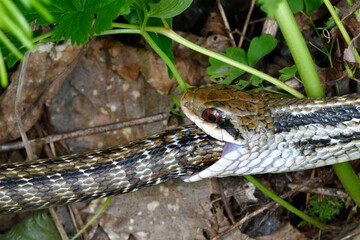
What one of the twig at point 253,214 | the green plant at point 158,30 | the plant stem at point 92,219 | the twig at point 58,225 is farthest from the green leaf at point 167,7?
the twig at point 58,225

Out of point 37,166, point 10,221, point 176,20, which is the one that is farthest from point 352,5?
point 10,221

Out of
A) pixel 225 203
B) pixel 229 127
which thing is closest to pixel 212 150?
pixel 229 127

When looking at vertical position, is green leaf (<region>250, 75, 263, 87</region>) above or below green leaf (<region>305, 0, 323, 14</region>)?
below

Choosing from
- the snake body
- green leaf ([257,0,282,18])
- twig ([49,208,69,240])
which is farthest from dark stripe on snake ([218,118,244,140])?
twig ([49,208,69,240])

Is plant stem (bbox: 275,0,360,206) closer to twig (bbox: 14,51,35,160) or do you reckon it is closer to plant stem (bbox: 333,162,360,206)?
plant stem (bbox: 333,162,360,206)

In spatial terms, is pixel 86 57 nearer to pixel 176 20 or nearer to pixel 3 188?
pixel 176 20

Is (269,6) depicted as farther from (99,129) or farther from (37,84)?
(37,84)
